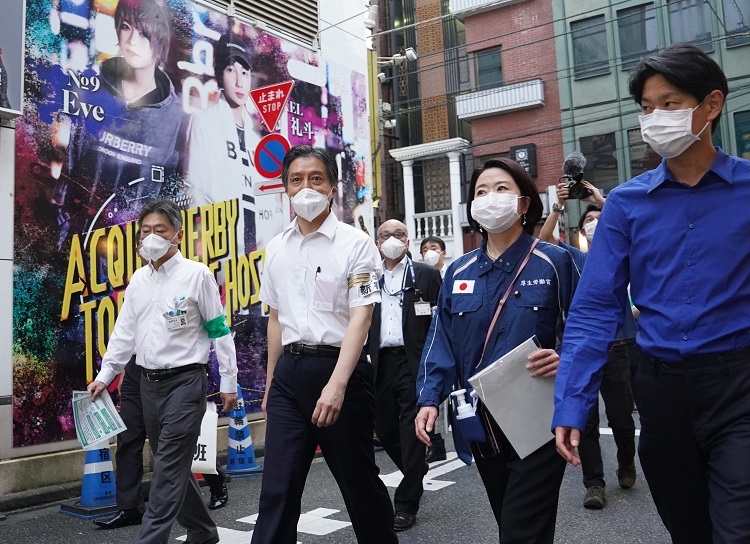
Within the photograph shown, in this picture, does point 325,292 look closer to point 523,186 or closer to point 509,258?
point 509,258

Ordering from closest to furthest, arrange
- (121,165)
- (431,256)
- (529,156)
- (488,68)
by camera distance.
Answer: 1. (121,165)
2. (431,256)
3. (529,156)
4. (488,68)

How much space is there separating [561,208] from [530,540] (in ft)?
8.28

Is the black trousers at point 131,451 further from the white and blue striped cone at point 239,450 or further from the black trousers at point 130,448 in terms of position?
the white and blue striped cone at point 239,450

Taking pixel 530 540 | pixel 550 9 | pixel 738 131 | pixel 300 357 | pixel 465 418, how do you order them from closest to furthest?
pixel 530 540, pixel 465 418, pixel 300 357, pixel 738 131, pixel 550 9

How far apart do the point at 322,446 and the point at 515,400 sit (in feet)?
3.27

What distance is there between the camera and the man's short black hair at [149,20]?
8.35m

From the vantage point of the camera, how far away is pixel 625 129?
74.8ft

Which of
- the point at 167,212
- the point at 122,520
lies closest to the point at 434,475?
the point at 122,520

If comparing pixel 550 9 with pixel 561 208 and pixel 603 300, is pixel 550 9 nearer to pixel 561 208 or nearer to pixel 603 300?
pixel 561 208

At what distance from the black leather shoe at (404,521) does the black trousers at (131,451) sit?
1.66 metres

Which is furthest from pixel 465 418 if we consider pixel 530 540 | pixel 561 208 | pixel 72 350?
pixel 72 350

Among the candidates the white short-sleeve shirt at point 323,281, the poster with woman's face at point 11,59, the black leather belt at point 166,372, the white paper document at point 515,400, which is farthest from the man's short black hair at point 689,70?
the poster with woman's face at point 11,59

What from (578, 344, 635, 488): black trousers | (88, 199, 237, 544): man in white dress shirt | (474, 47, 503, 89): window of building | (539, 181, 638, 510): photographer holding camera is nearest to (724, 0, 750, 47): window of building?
(474, 47, 503, 89): window of building

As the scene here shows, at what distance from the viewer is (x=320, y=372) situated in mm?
3564
